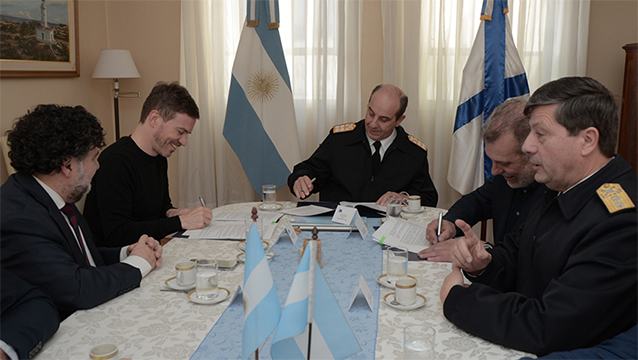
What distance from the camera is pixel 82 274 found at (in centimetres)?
139

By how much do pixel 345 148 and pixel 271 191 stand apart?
0.82 m

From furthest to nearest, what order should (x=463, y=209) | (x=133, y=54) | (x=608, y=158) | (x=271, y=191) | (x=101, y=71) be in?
(x=133, y=54), (x=101, y=71), (x=271, y=191), (x=463, y=209), (x=608, y=158)

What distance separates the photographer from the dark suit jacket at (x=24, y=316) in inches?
43.6

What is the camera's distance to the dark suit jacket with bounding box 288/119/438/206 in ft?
10.3

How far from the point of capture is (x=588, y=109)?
1.28m

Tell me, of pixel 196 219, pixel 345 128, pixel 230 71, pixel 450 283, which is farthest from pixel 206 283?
pixel 230 71

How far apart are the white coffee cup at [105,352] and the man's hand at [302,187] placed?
Answer: 172 centimetres

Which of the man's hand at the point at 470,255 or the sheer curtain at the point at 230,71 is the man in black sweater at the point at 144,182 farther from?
the sheer curtain at the point at 230,71

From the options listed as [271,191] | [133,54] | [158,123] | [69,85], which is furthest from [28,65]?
[271,191]

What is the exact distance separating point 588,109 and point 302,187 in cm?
173

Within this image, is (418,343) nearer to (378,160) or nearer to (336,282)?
(336,282)

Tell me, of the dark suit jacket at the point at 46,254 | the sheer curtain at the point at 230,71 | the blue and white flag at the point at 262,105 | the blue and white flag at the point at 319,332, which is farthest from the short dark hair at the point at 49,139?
the sheer curtain at the point at 230,71

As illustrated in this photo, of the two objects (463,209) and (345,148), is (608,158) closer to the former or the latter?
(463,209)

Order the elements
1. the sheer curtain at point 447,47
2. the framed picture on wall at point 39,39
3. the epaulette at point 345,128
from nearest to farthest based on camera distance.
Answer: the epaulette at point 345,128 < the framed picture on wall at point 39,39 < the sheer curtain at point 447,47
